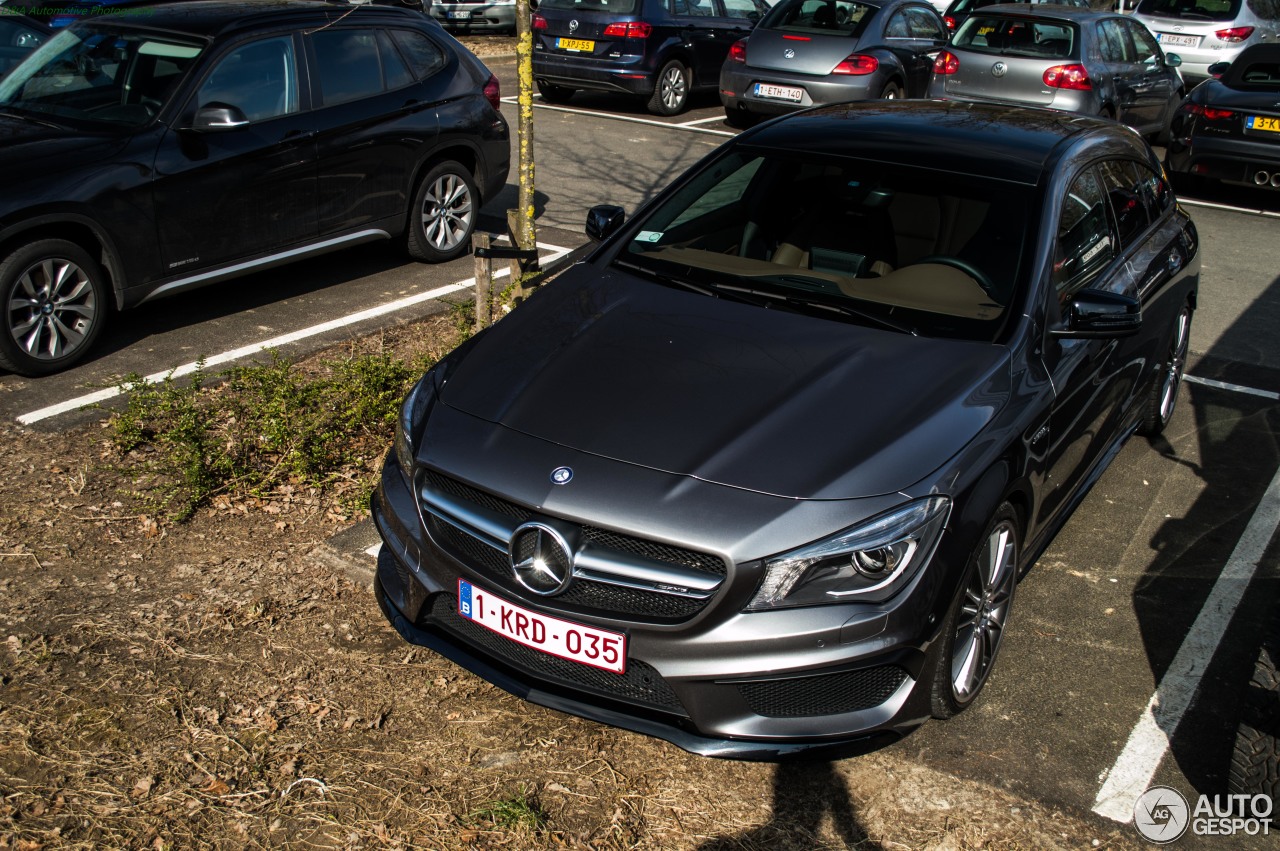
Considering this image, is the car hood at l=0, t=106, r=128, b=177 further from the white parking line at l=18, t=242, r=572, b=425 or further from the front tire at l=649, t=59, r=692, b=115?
the front tire at l=649, t=59, r=692, b=115

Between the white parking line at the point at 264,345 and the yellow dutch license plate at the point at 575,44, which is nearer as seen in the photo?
the white parking line at the point at 264,345

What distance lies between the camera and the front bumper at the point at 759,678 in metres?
3.17

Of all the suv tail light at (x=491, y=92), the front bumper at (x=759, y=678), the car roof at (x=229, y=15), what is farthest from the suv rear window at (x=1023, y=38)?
the front bumper at (x=759, y=678)

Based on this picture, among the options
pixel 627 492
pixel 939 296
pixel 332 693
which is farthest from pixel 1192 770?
pixel 332 693

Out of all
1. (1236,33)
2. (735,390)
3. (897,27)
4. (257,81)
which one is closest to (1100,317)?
(735,390)

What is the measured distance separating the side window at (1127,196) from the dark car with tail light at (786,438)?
0.04 meters

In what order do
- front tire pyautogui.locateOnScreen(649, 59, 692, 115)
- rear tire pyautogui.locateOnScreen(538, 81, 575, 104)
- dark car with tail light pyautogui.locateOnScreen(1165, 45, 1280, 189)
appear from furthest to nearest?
rear tire pyautogui.locateOnScreen(538, 81, 575, 104)
front tire pyautogui.locateOnScreen(649, 59, 692, 115)
dark car with tail light pyautogui.locateOnScreen(1165, 45, 1280, 189)

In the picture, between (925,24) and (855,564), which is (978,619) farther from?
(925,24)

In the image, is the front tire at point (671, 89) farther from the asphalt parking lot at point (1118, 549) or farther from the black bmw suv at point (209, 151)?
the black bmw suv at point (209, 151)

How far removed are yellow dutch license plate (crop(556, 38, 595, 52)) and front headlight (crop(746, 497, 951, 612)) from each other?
496 inches

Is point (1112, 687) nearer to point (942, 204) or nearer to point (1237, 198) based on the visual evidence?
point (942, 204)

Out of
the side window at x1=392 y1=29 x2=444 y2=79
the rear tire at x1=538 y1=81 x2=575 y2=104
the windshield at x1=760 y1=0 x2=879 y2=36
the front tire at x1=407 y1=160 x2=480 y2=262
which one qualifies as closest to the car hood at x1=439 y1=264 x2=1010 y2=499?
the front tire at x1=407 y1=160 x2=480 y2=262

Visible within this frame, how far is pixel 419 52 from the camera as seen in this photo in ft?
27.8

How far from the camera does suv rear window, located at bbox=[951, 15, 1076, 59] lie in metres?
12.9
